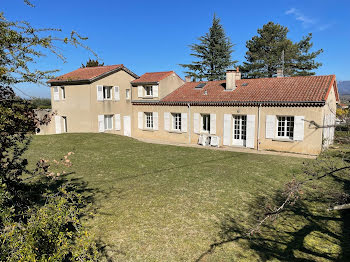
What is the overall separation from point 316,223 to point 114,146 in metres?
12.5

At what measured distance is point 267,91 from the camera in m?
16.4

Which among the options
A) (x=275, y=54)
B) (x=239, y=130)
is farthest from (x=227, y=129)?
(x=275, y=54)

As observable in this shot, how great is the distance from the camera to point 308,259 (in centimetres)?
484

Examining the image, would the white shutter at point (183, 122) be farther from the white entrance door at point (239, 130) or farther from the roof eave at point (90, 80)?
the roof eave at point (90, 80)

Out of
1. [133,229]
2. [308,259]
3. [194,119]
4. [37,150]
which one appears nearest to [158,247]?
[133,229]

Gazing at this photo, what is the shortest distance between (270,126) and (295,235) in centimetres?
1035

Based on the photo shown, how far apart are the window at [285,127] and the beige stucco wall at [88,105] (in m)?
12.7

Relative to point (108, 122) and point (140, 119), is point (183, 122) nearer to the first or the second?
point (140, 119)

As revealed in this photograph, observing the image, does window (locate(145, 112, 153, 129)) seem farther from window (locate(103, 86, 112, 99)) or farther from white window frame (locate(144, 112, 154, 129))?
window (locate(103, 86, 112, 99))

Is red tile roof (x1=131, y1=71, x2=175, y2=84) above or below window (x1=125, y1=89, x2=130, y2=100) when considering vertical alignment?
above

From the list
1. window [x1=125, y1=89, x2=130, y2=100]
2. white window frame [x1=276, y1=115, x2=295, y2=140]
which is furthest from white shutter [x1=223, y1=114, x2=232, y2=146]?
window [x1=125, y1=89, x2=130, y2=100]

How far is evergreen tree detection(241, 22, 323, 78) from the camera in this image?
1316 inches

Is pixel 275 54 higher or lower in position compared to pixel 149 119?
higher

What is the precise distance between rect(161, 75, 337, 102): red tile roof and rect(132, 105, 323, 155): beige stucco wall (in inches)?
22.4
